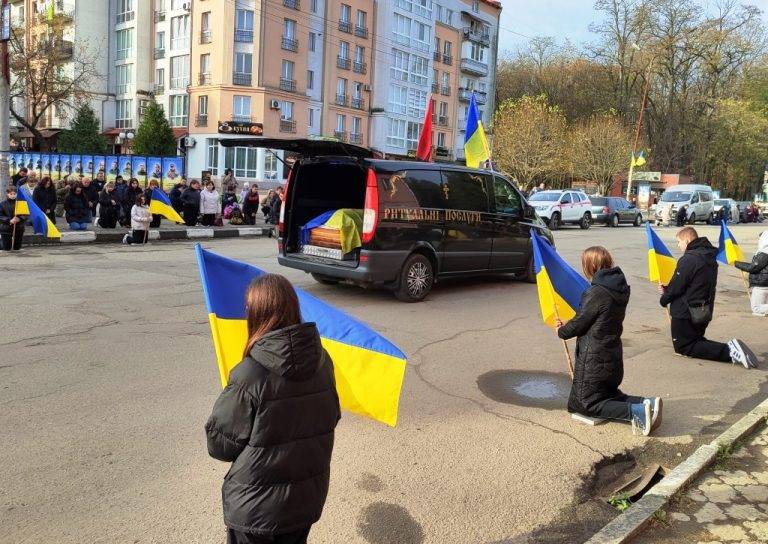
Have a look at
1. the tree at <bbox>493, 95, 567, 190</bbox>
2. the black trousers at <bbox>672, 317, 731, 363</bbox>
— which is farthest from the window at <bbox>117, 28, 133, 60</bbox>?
the black trousers at <bbox>672, 317, 731, 363</bbox>

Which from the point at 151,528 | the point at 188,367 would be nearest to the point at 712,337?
the point at 188,367

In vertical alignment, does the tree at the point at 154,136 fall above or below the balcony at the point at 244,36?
below

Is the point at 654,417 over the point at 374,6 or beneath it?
beneath

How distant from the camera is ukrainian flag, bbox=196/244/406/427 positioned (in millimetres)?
3504

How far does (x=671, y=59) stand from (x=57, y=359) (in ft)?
205

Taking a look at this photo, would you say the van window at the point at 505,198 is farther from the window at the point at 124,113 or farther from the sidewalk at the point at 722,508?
the window at the point at 124,113

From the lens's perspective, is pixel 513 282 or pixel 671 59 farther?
pixel 671 59

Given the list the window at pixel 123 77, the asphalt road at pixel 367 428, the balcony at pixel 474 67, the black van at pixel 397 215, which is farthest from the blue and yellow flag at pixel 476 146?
the balcony at pixel 474 67

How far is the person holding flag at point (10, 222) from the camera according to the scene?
1311 cm

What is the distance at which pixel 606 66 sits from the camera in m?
60.5

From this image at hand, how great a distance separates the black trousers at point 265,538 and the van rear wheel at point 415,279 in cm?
670

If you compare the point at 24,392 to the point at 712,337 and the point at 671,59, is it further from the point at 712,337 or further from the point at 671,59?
the point at 671,59

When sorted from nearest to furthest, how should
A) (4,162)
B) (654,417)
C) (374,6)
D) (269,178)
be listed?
(654,417), (4,162), (269,178), (374,6)

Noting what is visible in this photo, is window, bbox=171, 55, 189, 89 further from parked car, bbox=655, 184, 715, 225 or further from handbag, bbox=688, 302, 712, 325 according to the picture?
handbag, bbox=688, 302, 712, 325
